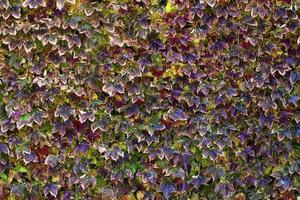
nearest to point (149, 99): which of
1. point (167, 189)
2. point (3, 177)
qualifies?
point (167, 189)

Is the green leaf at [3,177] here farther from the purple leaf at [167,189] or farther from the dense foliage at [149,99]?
the purple leaf at [167,189]

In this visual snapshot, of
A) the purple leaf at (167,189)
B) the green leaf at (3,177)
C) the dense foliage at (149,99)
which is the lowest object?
the green leaf at (3,177)

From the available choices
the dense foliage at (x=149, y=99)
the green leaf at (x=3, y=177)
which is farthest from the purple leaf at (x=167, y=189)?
the green leaf at (x=3, y=177)

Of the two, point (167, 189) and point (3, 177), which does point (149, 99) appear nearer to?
point (167, 189)

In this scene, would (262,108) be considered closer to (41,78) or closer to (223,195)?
(223,195)

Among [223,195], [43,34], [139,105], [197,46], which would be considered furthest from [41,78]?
[223,195]

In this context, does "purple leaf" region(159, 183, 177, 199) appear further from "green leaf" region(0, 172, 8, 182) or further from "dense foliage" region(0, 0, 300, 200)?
"green leaf" region(0, 172, 8, 182)

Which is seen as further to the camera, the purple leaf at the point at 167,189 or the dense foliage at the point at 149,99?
the purple leaf at the point at 167,189

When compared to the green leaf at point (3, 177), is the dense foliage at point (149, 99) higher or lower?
higher
